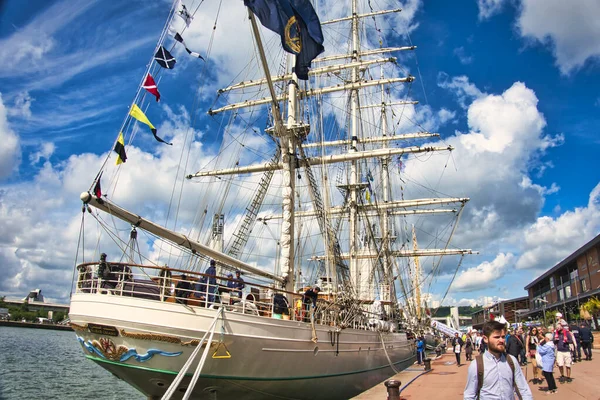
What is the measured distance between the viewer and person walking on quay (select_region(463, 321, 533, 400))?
396 cm

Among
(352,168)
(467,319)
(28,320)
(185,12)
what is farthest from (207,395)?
(467,319)

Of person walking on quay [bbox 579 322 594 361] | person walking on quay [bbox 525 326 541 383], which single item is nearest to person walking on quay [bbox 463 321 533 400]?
person walking on quay [bbox 525 326 541 383]

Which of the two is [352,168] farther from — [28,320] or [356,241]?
[28,320]

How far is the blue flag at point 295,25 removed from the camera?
39.0 ft

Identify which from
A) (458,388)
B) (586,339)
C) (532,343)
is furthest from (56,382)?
(586,339)

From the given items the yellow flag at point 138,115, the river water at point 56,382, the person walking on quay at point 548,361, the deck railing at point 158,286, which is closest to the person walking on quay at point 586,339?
the person walking on quay at point 548,361

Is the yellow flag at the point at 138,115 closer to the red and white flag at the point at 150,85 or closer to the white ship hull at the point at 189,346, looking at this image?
the red and white flag at the point at 150,85

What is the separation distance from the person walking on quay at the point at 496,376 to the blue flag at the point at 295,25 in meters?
10.3

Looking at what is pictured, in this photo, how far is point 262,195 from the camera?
21469 millimetres

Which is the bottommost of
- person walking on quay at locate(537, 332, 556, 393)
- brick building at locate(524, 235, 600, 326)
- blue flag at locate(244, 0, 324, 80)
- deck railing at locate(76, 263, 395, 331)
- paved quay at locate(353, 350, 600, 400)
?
paved quay at locate(353, 350, 600, 400)

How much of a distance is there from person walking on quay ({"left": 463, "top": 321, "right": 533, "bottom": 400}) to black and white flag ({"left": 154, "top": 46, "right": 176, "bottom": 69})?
1043 cm

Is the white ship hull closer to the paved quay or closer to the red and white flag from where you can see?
the paved quay

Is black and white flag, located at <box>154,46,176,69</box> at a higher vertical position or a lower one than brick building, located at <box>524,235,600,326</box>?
higher

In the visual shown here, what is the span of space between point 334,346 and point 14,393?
13.6 m
